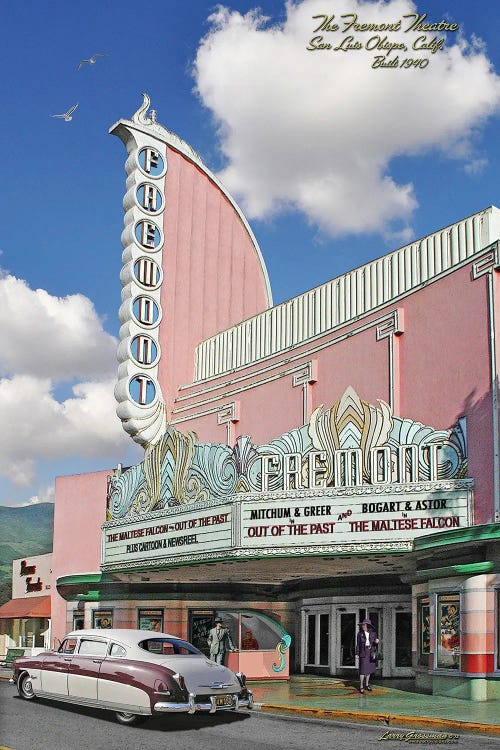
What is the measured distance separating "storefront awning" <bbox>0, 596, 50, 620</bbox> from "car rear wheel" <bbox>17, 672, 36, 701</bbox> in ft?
56.0

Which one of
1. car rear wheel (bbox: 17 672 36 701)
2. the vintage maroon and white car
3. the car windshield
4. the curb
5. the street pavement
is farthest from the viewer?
car rear wheel (bbox: 17 672 36 701)

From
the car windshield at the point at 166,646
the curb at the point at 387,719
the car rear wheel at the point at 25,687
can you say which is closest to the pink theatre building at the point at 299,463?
the curb at the point at 387,719

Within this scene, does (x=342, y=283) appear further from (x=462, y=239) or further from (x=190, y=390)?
(x=190, y=390)

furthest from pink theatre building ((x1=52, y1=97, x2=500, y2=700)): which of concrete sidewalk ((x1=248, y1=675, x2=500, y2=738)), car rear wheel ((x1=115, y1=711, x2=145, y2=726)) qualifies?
car rear wheel ((x1=115, y1=711, x2=145, y2=726))

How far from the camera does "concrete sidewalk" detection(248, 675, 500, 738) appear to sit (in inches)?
560

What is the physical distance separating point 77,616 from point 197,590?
569 centimetres

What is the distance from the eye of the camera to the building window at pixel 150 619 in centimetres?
2684

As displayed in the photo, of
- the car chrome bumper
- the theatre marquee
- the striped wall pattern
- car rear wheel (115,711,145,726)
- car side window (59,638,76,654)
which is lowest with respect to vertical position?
car rear wheel (115,711,145,726)

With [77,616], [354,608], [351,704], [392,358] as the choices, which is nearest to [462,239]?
[392,358]

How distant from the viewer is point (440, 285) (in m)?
22.0

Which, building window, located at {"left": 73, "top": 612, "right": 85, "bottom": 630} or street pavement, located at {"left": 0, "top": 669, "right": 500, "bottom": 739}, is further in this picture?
building window, located at {"left": 73, "top": 612, "right": 85, "bottom": 630}

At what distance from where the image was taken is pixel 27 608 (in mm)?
34500

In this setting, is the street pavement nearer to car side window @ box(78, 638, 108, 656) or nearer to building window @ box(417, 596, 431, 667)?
building window @ box(417, 596, 431, 667)

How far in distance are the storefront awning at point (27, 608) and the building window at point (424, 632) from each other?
17351mm
